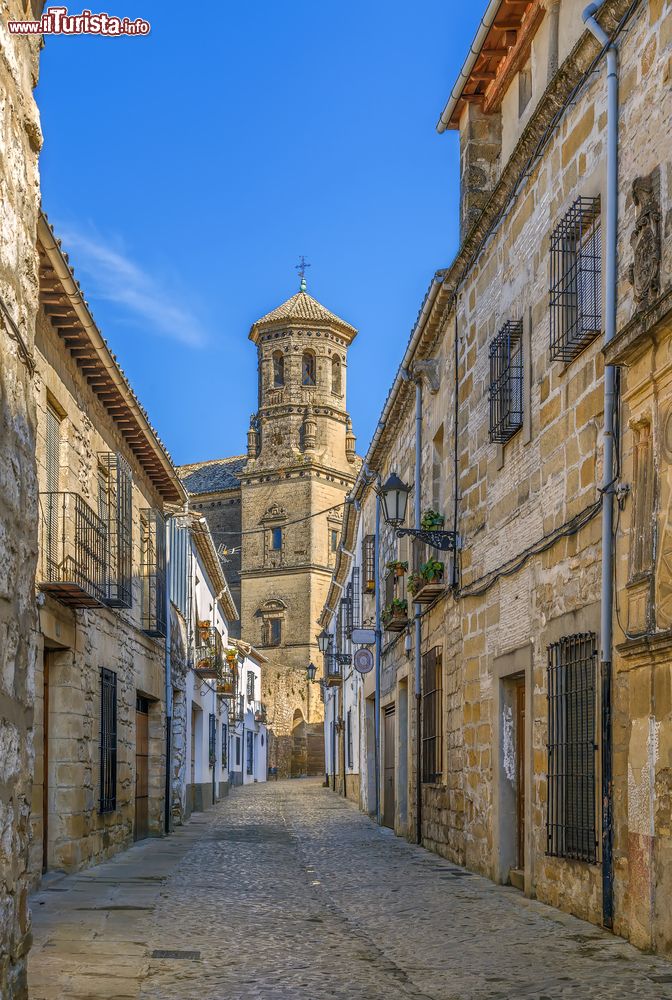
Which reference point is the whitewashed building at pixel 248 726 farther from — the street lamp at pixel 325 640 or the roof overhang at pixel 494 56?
the roof overhang at pixel 494 56

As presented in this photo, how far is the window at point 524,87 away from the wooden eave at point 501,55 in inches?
3.2

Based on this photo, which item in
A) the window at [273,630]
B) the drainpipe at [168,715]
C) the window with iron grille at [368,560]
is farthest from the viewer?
the window at [273,630]

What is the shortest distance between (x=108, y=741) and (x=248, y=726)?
33205mm

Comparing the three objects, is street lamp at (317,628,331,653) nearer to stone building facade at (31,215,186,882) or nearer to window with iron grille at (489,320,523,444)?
stone building facade at (31,215,186,882)

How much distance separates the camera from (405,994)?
6000 mm

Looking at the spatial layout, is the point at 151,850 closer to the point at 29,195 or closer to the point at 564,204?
the point at 564,204

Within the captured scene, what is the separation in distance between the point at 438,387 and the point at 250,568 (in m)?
51.9

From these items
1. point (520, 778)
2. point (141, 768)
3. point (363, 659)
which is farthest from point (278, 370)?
point (520, 778)

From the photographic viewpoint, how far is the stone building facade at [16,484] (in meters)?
4.91

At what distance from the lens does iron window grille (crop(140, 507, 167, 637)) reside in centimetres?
1689

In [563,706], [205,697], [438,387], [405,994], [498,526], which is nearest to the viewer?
[405,994]

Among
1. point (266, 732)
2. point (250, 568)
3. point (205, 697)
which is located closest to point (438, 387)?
point (205, 697)

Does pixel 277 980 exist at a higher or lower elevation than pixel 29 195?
lower

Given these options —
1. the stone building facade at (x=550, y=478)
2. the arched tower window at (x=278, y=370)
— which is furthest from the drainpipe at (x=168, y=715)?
the arched tower window at (x=278, y=370)
